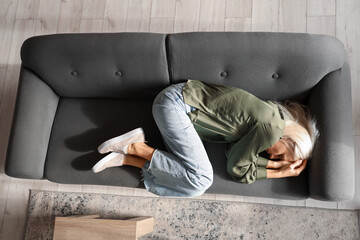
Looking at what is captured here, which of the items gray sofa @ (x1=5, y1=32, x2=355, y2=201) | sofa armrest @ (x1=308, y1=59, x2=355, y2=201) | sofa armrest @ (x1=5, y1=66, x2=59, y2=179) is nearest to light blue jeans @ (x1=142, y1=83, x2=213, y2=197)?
gray sofa @ (x1=5, y1=32, x2=355, y2=201)

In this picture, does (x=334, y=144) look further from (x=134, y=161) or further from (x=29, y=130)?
(x=29, y=130)

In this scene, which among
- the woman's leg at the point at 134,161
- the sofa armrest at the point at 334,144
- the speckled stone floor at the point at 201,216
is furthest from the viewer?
the speckled stone floor at the point at 201,216

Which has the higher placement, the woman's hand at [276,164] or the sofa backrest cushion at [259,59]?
the sofa backrest cushion at [259,59]

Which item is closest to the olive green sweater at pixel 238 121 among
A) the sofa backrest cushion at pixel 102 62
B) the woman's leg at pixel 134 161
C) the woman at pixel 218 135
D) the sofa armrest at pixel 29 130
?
the woman at pixel 218 135

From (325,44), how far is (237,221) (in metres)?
1.12

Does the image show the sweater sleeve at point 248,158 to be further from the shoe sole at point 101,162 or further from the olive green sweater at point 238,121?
the shoe sole at point 101,162

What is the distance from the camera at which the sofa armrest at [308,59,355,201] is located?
4.59 ft

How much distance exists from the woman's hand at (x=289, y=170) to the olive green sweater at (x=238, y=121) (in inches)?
1.5

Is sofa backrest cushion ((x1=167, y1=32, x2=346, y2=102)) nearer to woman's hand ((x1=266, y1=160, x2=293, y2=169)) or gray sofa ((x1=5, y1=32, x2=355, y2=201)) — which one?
gray sofa ((x1=5, y1=32, x2=355, y2=201))

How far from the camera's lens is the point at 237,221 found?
6.07ft

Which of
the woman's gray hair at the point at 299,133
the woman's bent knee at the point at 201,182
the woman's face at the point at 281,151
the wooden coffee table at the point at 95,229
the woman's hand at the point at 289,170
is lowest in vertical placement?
the wooden coffee table at the point at 95,229

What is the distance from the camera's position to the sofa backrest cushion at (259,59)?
4.64 feet

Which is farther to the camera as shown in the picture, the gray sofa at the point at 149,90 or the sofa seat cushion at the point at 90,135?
the sofa seat cushion at the point at 90,135

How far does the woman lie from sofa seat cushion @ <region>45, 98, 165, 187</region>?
0.10 m
